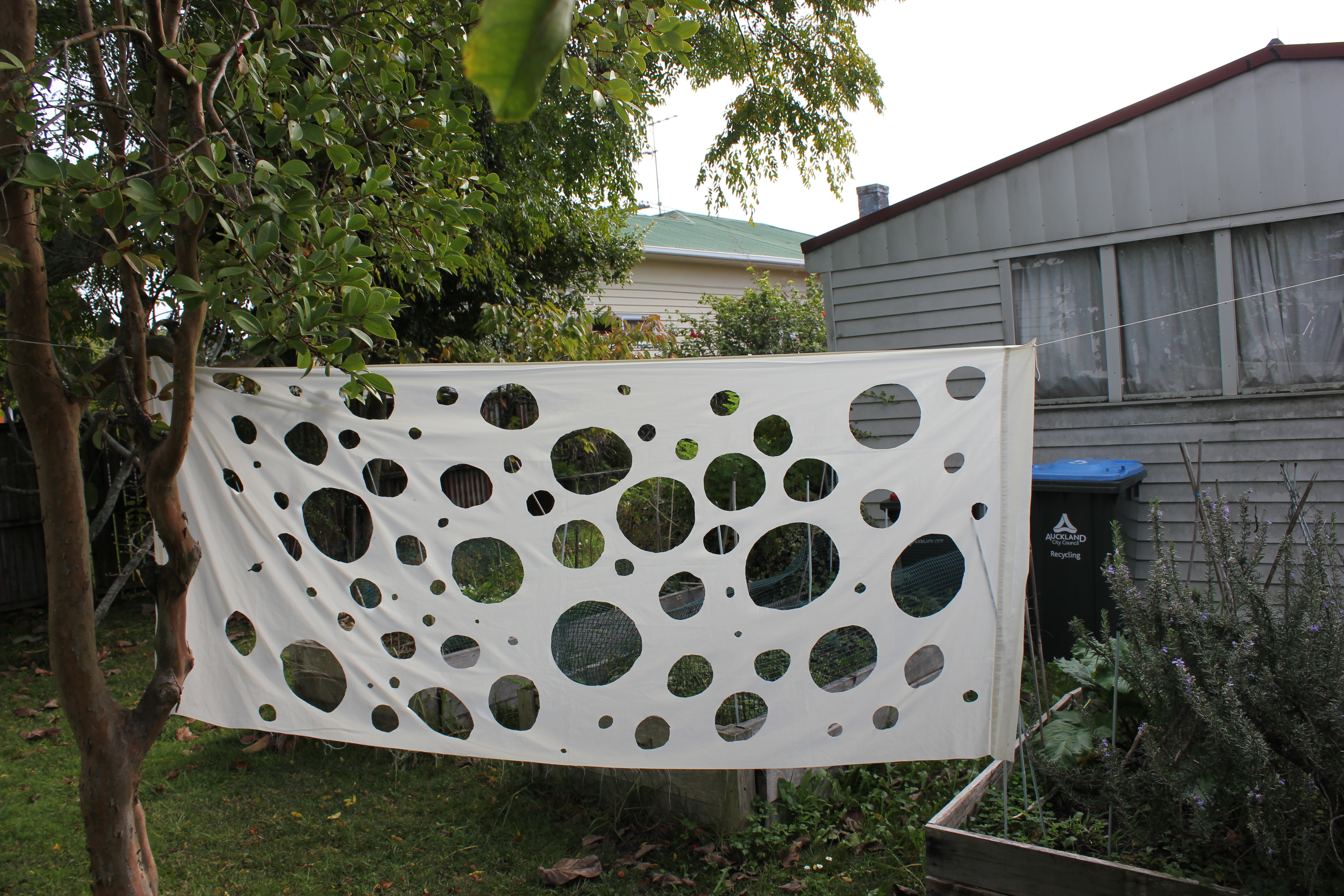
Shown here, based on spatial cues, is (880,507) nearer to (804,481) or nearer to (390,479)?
(804,481)

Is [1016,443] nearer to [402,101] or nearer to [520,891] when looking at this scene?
[520,891]

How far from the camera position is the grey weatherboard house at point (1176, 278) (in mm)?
4828

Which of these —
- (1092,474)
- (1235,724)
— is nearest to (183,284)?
(1235,724)

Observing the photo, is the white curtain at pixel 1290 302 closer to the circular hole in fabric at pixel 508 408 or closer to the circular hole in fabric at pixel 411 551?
the circular hole in fabric at pixel 508 408

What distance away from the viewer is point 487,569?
5770 millimetres

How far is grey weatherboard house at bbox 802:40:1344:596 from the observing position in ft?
15.8

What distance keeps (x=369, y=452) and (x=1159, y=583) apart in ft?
8.43

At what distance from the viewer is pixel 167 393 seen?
8.55 ft

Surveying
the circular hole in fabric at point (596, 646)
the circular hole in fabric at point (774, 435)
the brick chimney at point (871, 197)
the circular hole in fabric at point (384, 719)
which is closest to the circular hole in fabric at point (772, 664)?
the circular hole in fabric at point (596, 646)

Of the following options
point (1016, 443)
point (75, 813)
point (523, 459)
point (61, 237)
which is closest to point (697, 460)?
point (523, 459)

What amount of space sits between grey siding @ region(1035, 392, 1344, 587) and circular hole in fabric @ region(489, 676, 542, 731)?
3.40 meters

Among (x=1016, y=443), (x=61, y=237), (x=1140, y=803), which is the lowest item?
(x=1140, y=803)

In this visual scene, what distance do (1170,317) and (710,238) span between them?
10.7 metres

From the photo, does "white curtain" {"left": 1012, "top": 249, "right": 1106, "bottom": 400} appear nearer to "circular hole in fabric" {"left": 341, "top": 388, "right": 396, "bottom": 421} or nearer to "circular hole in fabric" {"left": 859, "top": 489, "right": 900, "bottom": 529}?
"circular hole in fabric" {"left": 859, "top": 489, "right": 900, "bottom": 529}
